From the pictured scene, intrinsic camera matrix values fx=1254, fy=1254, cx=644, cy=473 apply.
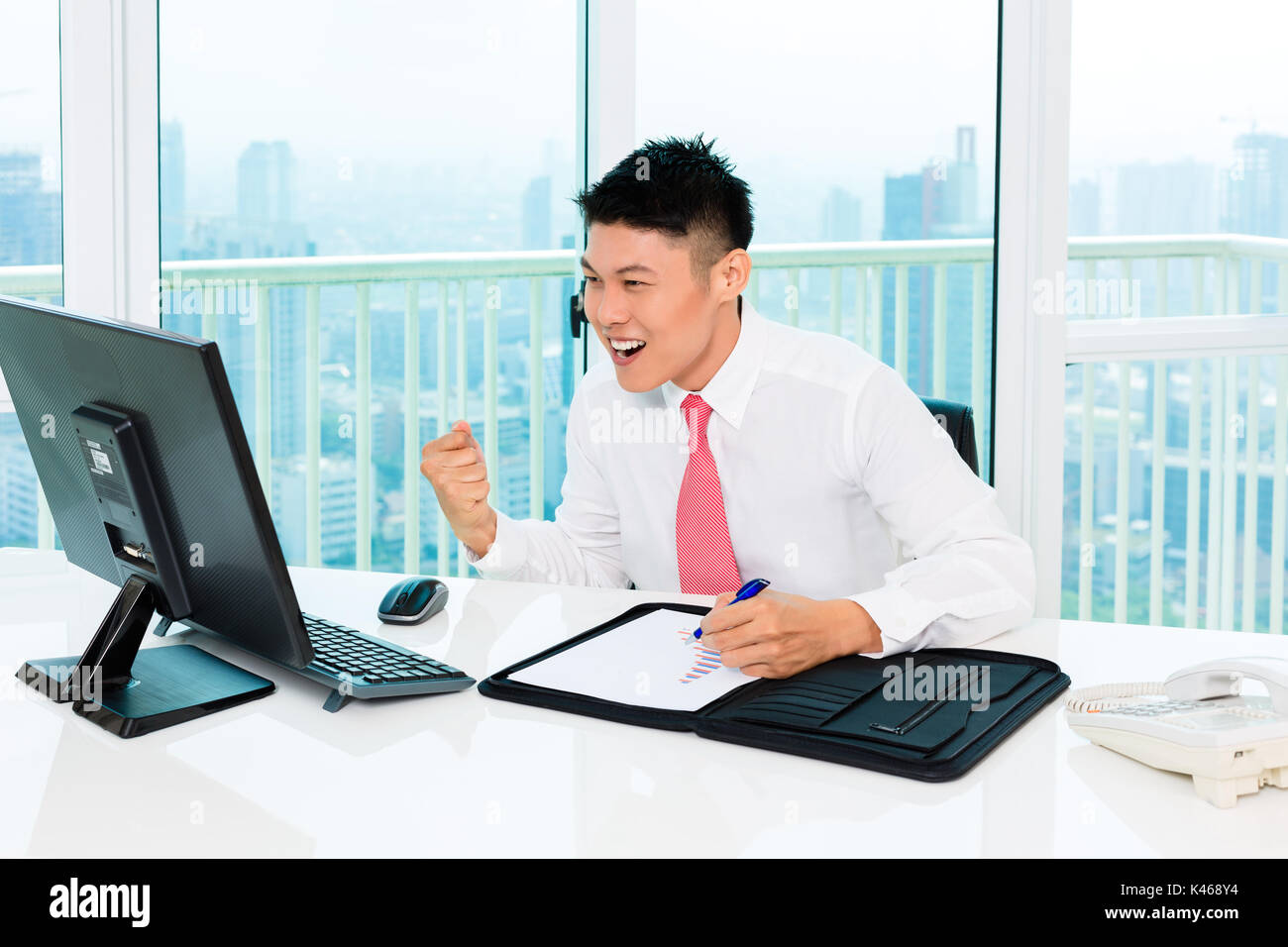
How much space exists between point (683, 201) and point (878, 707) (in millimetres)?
836

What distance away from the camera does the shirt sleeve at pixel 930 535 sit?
1.37 m

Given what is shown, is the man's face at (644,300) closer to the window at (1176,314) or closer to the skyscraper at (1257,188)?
the window at (1176,314)

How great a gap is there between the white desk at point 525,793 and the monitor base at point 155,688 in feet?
0.06

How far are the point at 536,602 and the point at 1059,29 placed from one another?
171 cm

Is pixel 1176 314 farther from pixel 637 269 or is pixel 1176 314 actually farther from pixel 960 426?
pixel 637 269

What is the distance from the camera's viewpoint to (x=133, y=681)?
1272 mm

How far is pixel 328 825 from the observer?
0.96 metres

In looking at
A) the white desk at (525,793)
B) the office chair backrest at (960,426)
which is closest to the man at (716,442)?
the office chair backrest at (960,426)

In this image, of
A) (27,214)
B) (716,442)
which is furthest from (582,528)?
(27,214)

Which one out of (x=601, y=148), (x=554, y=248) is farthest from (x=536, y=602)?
(x=554, y=248)

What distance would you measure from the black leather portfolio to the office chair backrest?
0.57 m

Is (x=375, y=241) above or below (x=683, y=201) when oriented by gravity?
above

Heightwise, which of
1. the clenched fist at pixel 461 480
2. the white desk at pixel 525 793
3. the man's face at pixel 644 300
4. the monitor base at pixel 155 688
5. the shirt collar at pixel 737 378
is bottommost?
the white desk at pixel 525 793

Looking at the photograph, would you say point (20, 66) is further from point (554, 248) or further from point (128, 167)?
point (554, 248)
